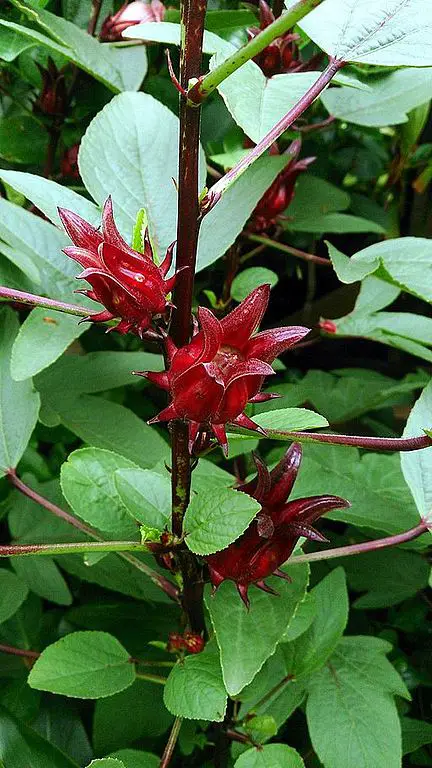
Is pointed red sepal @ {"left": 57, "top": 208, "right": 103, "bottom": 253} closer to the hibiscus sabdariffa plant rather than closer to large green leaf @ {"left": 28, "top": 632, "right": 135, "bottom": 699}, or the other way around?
the hibiscus sabdariffa plant

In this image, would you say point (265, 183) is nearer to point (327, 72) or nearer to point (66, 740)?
point (327, 72)

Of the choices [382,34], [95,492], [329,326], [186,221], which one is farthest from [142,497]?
[329,326]

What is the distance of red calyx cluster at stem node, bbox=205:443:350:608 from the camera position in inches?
14.8

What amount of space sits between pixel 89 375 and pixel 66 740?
11.1 inches

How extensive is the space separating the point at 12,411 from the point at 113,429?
89mm

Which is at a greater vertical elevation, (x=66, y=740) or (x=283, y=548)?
(x=283, y=548)

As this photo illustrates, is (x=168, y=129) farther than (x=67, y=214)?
Yes

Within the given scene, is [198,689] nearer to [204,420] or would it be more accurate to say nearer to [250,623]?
[250,623]

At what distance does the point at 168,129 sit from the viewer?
1.61 feet

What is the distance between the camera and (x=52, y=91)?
651mm

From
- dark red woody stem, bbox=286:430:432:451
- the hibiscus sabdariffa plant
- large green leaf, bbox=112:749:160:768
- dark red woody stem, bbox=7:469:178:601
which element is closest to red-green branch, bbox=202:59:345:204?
the hibiscus sabdariffa plant

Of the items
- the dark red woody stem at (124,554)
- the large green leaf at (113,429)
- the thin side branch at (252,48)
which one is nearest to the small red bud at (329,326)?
the large green leaf at (113,429)

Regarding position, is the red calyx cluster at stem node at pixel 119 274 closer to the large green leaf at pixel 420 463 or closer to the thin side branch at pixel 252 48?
the thin side branch at pixel 252 48

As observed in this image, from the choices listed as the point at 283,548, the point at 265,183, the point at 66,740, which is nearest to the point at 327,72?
the point at 265,183
